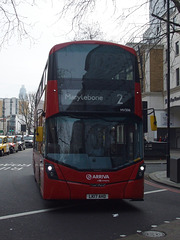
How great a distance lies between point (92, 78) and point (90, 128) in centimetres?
122

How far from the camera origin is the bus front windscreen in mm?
7785

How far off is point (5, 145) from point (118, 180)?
26056 millimetres

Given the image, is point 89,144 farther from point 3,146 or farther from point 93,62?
point 3,146

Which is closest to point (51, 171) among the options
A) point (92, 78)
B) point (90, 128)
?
point (90, 128)

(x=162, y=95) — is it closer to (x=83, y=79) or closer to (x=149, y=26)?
(x=149, y=26)

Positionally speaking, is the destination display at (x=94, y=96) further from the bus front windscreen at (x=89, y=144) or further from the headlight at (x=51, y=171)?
the headlight at (x=51, y=171)

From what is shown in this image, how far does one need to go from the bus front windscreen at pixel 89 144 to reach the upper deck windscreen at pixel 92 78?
0.36 meters

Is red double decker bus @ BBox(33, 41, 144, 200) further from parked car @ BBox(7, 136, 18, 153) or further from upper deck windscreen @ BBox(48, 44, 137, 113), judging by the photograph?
parked car @ BBox(7, 136, 18, 153)

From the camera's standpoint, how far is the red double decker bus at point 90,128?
25.2 ft

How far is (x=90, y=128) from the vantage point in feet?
26.0

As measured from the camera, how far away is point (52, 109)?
786cm

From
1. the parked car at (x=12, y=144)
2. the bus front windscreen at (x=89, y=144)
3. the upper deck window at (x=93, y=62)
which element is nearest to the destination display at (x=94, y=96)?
the upper deck window at (x=93, y=62)

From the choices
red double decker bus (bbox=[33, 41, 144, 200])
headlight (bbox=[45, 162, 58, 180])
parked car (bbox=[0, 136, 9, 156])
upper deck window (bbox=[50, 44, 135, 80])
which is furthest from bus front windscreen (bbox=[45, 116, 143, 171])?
parked car (bbox=[0, 136, 9, 156])

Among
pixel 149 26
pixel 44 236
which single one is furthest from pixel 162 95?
pixel 44 236
